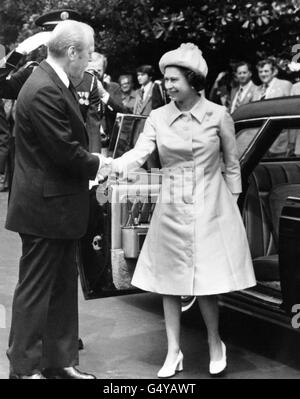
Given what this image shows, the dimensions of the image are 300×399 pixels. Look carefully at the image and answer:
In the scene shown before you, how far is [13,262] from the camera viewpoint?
8477mm

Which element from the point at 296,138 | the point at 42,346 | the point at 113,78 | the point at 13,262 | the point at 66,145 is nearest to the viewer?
the point at 66,145

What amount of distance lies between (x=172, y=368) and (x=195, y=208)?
964 mm

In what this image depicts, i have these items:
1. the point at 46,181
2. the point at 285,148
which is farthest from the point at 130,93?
the point at 46,181

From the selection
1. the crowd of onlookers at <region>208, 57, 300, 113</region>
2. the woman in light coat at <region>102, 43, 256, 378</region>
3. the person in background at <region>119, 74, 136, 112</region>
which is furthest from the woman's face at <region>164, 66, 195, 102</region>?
the person in background at <region>119, 74, 136, 112</region>

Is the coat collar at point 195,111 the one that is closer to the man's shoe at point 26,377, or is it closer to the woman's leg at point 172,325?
the woman's leg at point 172,325

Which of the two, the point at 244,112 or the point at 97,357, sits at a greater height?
the point at 244,112

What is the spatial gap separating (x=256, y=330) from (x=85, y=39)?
2610 mm

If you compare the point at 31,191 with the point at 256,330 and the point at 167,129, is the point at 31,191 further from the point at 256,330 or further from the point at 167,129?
the point at 256,330

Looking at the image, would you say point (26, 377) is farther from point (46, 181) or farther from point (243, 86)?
A: point (243, 86)

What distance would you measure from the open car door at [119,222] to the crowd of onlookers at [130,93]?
0.86ft

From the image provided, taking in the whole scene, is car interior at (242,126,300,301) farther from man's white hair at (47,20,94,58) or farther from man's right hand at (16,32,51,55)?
man's white hair at (47,20,94,58)

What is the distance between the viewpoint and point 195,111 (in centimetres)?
511

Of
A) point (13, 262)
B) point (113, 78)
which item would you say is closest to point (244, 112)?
point (13, 262)

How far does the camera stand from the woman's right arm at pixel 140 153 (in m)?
5.13
